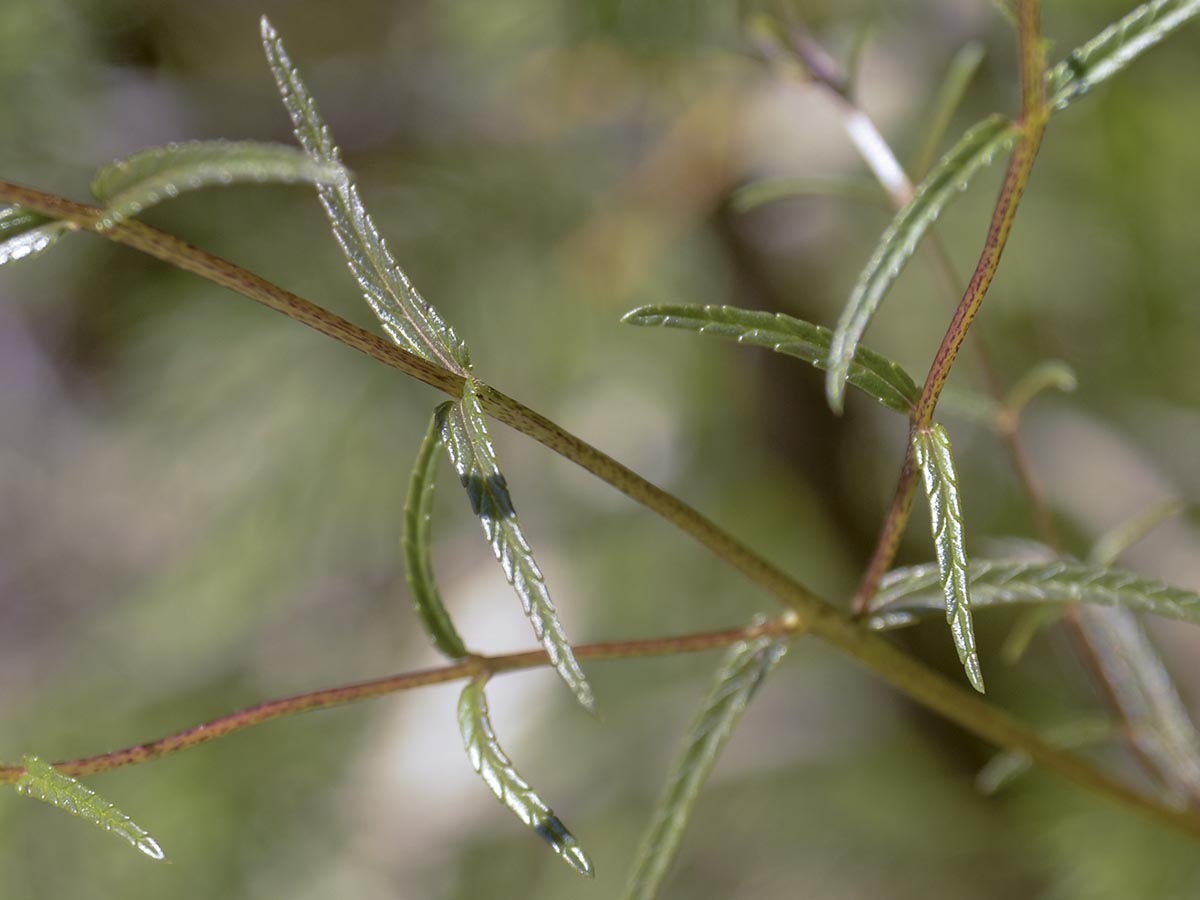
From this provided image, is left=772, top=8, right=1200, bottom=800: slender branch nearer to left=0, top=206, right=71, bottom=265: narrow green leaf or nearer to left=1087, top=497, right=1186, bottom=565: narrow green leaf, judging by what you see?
left=1087, top=497, right=1186, bottom=565: narrow green leaf

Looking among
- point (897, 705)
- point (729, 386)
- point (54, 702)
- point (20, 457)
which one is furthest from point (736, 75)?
point (20, 457)

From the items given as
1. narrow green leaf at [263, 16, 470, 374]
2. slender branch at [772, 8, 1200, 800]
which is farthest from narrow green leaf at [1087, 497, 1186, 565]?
narrow green leaf at [263, 16, 470, 374]

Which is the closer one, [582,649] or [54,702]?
[582,649]

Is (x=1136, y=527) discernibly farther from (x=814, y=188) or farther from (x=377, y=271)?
(x=377, y=271)

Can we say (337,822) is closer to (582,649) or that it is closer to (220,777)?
(220,777)

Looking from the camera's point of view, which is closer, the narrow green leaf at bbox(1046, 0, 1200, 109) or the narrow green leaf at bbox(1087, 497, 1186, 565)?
the narrow green leaf at bbox(1046, 0, 1200, 109)

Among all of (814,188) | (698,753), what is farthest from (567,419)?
(698,753)

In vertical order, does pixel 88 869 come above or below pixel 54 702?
below
